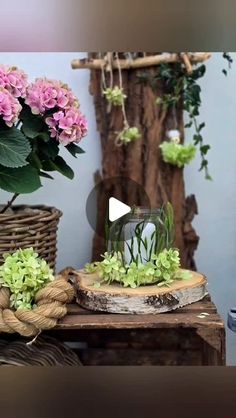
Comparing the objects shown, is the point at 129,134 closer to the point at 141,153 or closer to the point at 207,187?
the point at 141,153

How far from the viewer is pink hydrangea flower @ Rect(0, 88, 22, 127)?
62cm

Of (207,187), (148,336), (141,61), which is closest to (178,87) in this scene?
(141,61)

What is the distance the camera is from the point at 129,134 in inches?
37.9

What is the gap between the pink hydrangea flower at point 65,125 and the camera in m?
0.67

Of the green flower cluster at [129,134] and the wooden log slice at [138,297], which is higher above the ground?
the green flower cluster at [129,134]

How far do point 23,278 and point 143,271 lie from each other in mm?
153

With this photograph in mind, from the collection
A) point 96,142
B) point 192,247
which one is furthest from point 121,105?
point 192,247

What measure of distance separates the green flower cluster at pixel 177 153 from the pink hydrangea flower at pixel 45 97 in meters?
0.32

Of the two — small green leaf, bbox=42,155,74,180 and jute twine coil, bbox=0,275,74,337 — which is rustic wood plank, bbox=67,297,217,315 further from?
A: small green leaf, bbox=42,155,74,180

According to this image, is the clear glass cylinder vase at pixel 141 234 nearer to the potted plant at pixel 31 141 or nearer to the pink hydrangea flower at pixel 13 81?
A: the potted plant at pixel 31 141

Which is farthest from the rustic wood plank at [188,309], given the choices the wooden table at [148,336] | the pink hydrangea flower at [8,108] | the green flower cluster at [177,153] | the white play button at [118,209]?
the green flower cluster at [177,153]

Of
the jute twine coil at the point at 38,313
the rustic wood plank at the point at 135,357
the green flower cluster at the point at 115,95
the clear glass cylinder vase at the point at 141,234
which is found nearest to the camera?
the jute twine coil at the point at 38,313

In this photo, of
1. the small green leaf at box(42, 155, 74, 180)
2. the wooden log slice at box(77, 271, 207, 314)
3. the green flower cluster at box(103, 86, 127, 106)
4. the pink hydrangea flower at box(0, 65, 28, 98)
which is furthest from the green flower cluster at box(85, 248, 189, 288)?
the green flower cluster at box(103, 86, 127, 106)
